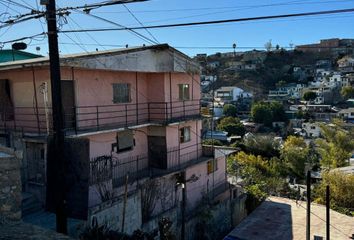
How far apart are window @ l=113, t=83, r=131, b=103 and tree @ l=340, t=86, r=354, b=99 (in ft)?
327

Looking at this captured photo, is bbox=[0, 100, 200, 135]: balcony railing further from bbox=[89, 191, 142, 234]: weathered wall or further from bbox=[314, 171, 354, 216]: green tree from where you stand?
bbox=[314, 171, 354, 216]: green tree

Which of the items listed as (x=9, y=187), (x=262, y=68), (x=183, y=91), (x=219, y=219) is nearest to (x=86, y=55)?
(x=183, y=91)

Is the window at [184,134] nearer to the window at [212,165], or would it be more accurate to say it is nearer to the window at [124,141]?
the window at [212,165]

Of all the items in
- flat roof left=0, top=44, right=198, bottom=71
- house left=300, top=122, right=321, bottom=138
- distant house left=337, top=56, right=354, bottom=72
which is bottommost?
house left=300, top=122, right=321, bottom=138

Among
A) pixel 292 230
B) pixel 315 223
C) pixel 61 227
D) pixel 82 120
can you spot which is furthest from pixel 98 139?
pixel 315 223

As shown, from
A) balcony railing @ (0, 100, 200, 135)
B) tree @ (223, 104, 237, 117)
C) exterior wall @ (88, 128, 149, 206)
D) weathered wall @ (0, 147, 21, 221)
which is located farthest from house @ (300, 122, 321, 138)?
weathered wall @ (0, 147, 21, 221)

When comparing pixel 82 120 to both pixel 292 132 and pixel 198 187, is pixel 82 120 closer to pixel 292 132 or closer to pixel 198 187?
pixel 198 187

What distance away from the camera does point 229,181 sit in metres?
26.1

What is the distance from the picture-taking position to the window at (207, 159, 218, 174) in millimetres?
22555

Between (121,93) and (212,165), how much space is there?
848 cm

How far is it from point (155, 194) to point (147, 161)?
321 centimetres

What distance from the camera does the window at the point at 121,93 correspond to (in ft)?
56.7

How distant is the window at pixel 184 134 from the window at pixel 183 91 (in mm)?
1841

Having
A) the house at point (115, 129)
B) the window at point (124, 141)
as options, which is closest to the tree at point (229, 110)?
the house at point (115, 129)
